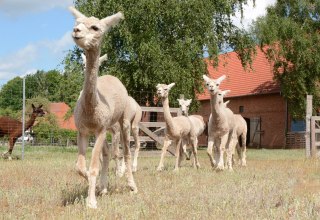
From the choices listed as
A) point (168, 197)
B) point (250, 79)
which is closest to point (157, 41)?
point (250, 79)

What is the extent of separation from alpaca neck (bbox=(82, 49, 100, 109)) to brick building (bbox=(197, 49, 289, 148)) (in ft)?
103

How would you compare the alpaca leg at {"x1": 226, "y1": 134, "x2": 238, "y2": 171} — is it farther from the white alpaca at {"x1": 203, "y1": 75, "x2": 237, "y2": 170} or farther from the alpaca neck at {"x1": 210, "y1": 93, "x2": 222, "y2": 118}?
the alpaca neck at {"x1": 210, "y1": 93, "x2": 222, "y2": 118}

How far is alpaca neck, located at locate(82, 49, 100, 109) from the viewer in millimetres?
6703

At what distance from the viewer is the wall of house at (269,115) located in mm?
38938

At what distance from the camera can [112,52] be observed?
27469mm

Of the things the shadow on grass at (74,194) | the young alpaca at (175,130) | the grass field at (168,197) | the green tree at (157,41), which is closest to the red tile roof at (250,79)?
the green tree at (157,41)

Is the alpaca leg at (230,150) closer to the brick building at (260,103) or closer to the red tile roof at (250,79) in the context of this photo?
the brick building at (260,103)

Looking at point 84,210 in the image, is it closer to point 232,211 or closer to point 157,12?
point 232,211

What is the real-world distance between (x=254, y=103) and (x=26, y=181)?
33203 millimetres

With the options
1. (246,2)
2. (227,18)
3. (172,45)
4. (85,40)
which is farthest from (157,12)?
(85,40)

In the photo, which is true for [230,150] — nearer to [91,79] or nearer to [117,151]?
[117,151]

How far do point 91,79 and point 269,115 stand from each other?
34.5 meters

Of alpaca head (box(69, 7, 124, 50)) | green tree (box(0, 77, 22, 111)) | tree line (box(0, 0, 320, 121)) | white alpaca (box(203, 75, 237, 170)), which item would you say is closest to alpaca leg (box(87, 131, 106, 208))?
alpaca head (box(69, 7, 124, 50))

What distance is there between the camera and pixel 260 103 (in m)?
40.8
